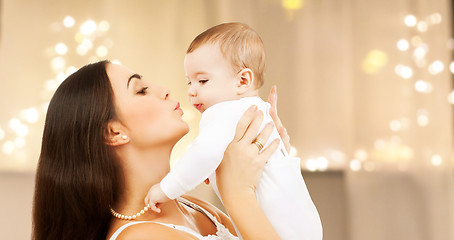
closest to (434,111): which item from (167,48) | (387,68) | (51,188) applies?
(387,68)

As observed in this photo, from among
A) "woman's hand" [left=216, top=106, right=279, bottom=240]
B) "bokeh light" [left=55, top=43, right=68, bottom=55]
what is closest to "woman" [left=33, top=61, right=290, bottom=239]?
"woman's hand" [left=216, top=106, right=279, bottom=240]

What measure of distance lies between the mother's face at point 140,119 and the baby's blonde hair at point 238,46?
0.66 ft

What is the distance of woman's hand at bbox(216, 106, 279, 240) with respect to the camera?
4.12 feet

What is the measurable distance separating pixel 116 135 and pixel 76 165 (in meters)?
0.13

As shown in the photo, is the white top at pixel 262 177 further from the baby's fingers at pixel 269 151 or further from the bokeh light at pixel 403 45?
the bokeh light at pixel 403 45

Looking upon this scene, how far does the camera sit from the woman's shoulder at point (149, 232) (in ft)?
4.05

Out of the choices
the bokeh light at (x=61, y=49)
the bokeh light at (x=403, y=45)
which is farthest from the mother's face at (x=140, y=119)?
the bokeh light at (x=403, y=45)

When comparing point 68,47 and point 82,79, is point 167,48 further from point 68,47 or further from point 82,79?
point 82,79

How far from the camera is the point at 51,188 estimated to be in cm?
135

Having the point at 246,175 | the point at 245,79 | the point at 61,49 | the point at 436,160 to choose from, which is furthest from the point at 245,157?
the point at 61,49

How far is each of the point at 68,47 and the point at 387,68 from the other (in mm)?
1948

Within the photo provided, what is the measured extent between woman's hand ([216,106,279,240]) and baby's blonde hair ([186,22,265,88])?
0.53ft

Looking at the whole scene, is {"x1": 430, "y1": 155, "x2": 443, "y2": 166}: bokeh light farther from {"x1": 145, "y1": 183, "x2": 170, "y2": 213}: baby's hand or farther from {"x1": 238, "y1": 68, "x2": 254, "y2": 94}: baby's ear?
{"x1": 145, "y1": 183, "x2": 170, "y2": 213}: baby's hand

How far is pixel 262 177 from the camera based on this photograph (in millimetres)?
1319
